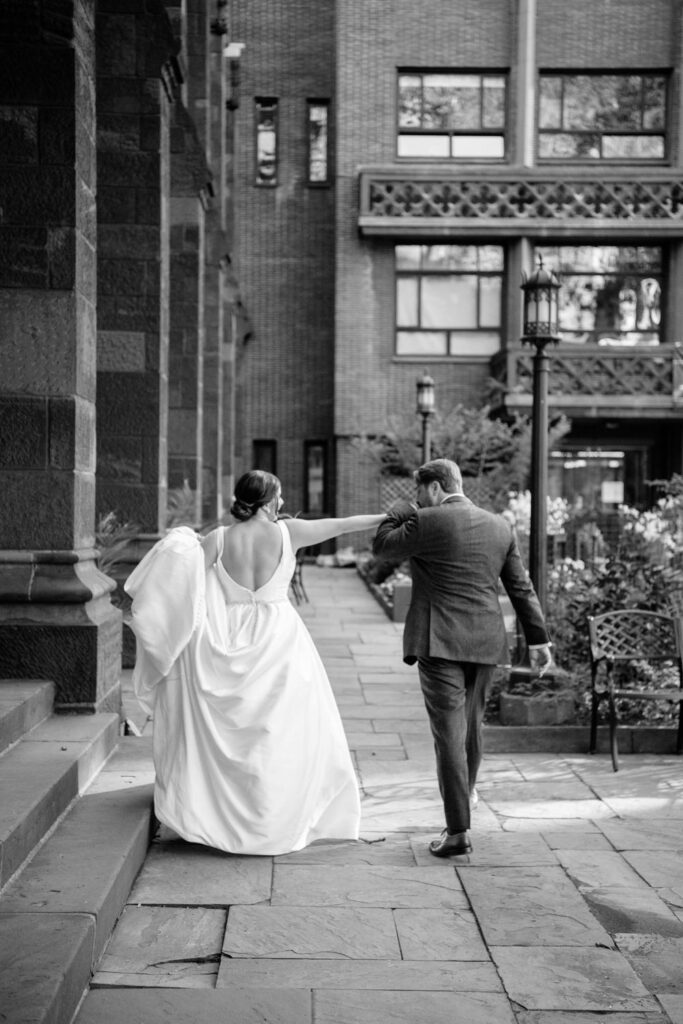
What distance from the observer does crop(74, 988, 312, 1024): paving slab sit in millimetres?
3523

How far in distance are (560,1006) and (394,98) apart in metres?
24.8

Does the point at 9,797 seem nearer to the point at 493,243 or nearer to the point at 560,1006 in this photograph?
the point at 560,1006

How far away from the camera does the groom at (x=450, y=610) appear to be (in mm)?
5285

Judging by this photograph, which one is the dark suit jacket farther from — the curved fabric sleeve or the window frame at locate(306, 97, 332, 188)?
the window frame at locate(306, 97, 332, 188)

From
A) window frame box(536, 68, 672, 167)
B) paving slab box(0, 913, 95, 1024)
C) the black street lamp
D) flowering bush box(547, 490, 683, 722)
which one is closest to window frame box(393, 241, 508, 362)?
window frame box(536, 68, 672, 167)

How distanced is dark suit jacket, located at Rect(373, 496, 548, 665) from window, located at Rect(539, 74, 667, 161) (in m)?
22.8

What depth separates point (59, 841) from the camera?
4.81 metres

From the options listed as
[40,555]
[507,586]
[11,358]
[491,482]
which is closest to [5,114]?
[11,358]

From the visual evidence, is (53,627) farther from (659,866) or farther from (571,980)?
(571,980)

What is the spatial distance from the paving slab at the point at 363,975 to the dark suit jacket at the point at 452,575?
1.60m

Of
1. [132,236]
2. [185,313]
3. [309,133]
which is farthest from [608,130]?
[132,236]

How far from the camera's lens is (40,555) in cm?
643

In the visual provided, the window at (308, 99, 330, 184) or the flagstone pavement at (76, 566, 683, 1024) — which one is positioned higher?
the window at (308, 99, 330, 184)

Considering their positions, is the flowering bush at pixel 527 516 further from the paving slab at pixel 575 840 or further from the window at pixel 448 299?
the window at pixel 448 299
